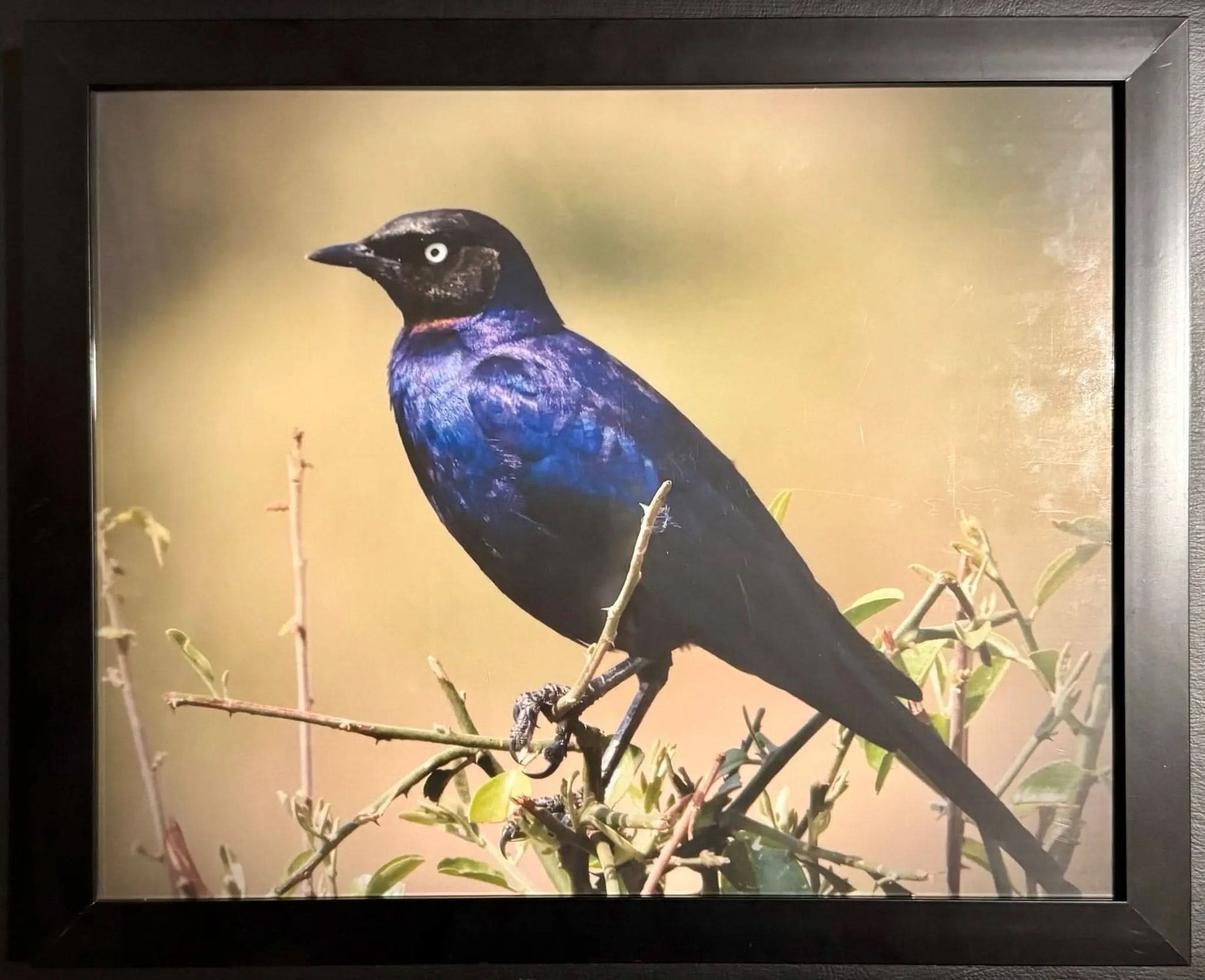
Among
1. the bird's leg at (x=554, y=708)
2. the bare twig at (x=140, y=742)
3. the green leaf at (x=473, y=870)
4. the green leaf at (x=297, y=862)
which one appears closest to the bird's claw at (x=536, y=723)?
the bird's leg at (x=554, y=708)

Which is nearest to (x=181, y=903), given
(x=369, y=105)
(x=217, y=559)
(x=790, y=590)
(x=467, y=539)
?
(x=217, y=559)

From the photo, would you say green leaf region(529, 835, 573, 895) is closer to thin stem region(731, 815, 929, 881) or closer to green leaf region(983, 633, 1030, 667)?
thin stem region(731, 815, 929, 881)

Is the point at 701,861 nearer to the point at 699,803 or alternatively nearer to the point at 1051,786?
the point at 699,803

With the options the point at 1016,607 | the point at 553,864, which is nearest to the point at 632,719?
the point at 553,864

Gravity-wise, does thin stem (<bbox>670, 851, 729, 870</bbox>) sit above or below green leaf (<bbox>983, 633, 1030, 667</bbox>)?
below

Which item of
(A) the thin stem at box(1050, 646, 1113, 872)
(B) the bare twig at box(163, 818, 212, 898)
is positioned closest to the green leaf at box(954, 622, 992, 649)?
(A) the thin stem at box(1050, 646, 1113, 872)

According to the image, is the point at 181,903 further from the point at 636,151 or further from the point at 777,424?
the point at 636,151
